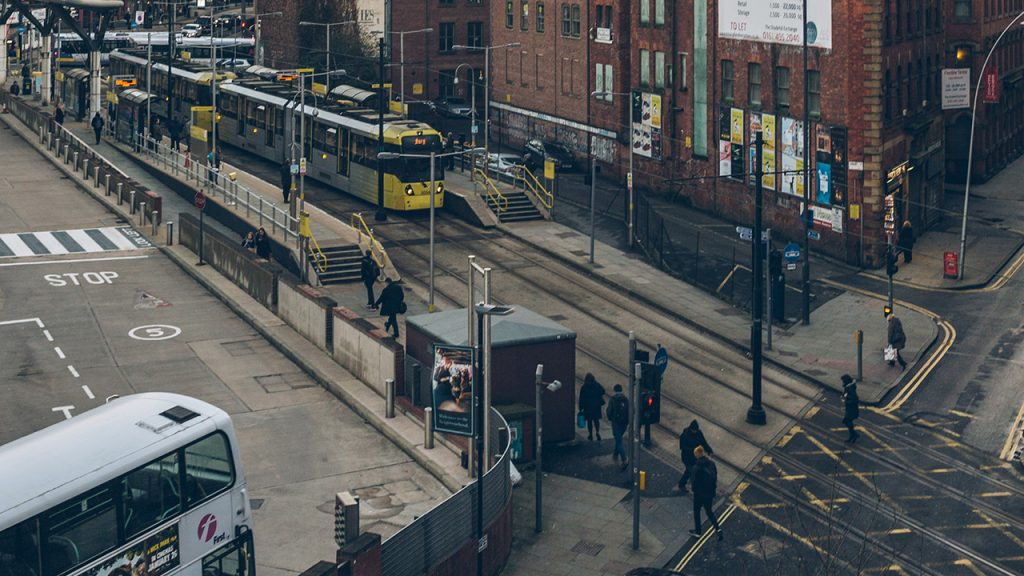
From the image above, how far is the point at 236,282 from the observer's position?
48.6 metres

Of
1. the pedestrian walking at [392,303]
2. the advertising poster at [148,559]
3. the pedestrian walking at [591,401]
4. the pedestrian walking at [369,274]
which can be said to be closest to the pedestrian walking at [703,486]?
the pedestrian walking at [591,401]

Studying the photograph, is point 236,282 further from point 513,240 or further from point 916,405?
point 916,405

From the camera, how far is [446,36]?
327ft

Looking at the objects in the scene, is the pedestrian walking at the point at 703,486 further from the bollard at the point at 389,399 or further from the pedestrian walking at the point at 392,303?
the pedestrian walking at the point at 392,303

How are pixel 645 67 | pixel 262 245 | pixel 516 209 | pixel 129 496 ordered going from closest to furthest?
pixel 129 496 → pixel 262 245 → pixel 516 209 → pixel 645 67

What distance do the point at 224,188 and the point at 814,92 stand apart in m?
23.5

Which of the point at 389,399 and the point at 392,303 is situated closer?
the point at 389,399

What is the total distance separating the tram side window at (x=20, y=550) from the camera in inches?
783

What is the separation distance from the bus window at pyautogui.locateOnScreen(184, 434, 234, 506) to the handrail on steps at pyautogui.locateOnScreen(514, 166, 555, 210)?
131ft

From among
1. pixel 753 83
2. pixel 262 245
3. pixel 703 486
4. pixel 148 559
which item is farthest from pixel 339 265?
pixel 148 559

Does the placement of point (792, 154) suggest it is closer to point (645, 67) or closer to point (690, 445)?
point (645, 67)

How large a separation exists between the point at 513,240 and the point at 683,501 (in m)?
25.9

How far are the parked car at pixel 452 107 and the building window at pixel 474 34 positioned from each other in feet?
23.0

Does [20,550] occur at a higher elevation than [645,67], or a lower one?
lower
